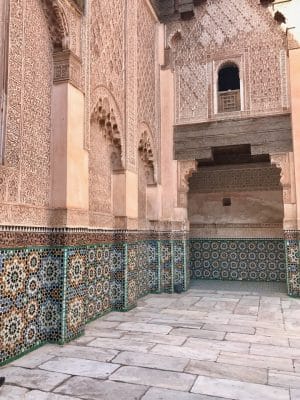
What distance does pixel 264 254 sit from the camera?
7.85 metres

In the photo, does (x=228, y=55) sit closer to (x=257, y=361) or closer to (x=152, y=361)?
(x=257, y=361)

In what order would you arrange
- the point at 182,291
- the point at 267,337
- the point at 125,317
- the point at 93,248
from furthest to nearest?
the point at 182,291 < the point at 125,317 < the point at 93,248 < the point at 267,337

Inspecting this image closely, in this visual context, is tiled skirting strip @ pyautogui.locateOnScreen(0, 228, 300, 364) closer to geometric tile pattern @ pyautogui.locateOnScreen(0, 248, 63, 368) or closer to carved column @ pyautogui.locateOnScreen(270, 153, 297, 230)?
geometric tile pattern @ pyautogui.locateOnScreen(0, 248, 63, 368)

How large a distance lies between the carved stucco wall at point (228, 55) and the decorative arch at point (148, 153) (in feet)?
3.16

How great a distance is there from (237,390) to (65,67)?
3.13 metres

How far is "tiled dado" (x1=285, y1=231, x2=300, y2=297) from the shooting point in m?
6.17

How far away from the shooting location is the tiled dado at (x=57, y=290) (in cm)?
297

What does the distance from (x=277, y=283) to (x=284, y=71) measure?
4025mm

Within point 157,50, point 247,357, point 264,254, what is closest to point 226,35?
point 157,50

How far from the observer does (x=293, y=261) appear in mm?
6234

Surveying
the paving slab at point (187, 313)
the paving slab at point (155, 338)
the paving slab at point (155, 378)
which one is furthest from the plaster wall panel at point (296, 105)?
the paving slab at point (155, 378)

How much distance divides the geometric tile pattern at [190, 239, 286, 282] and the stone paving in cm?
289

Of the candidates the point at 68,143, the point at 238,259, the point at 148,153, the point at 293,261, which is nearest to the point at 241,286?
the point at 238,259

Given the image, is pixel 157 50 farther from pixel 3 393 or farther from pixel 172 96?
pixel 3 393
